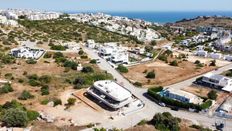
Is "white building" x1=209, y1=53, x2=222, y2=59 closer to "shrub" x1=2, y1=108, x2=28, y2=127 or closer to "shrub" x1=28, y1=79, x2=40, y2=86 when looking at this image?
"shrub" x1=28, y1=79, x2=40, y2=86

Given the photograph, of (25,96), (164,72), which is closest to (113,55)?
(164,72)

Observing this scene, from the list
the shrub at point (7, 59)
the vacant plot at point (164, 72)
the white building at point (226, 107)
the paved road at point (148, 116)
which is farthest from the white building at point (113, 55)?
the white building at point (226, 107)

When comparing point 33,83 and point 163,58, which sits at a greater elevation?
point 33,83

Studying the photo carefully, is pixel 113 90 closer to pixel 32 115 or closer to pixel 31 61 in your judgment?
pixel 32 115

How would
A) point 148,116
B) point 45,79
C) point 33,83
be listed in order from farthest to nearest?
point 45,79, point 33,83, point 148,116

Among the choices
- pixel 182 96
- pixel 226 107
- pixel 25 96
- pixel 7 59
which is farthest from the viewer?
pixel 7 59

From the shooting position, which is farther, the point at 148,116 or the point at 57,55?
the point at 57,55

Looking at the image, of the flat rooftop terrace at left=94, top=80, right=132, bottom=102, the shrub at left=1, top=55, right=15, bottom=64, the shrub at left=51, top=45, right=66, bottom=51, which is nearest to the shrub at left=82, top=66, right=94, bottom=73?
the flat rooftop terrace at left=94, top=80, right=132, bottom=102
